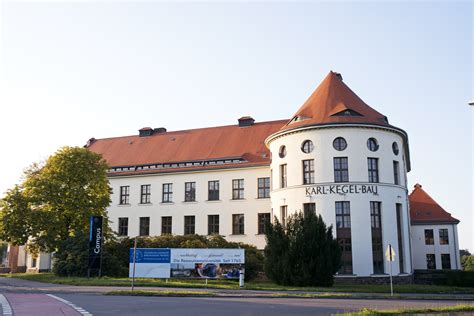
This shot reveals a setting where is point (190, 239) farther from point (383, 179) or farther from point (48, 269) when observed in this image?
point (48, 269)

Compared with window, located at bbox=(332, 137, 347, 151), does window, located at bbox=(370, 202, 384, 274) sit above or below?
below

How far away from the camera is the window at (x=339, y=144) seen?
36.9m

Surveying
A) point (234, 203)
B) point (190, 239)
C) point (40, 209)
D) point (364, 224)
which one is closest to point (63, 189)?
point (40, 209)

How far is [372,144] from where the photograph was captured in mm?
37438

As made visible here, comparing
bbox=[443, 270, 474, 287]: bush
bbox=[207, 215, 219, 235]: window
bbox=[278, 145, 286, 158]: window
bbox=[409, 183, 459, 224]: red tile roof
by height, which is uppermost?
bbox=[278, 145, 286, 158]: window

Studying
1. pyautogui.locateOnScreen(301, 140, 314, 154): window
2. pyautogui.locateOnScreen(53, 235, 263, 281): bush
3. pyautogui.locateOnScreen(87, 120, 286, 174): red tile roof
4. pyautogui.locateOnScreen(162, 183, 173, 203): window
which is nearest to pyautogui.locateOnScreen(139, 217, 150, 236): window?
pyautogui.locateOnScreen(162, 183, 173, 203): window

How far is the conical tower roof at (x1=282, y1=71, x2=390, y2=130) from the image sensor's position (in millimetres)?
37588

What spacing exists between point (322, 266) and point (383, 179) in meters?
10.1

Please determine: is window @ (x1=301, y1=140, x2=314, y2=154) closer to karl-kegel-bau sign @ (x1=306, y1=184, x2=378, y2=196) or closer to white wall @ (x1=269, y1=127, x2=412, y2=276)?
white wall @ (x1=269, y1=127, x2=412, y2=276)

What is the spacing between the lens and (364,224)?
117ft

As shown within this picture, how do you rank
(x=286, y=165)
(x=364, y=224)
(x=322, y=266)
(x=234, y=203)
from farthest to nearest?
(x=234, y=203) → (x=286, y=165) → (x=364, y=224) → (x=322, y=266)

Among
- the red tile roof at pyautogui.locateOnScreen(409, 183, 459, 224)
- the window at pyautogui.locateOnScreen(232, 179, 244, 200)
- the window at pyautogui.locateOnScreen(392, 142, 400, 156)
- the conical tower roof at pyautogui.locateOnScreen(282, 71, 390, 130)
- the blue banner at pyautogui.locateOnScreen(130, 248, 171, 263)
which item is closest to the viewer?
the blue banner at pyautogui.locateOnScreen(130, 248, 171, 263)

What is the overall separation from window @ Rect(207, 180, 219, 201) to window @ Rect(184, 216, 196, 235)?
263cm

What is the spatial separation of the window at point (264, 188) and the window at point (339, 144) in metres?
9.66
